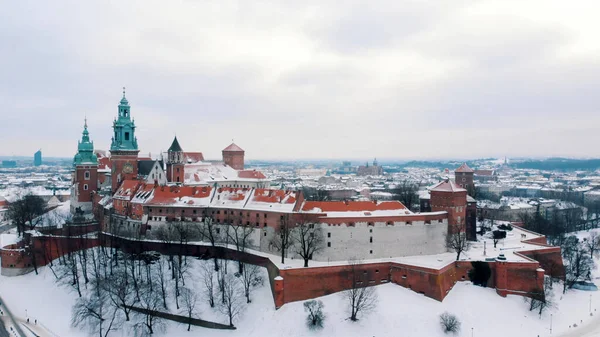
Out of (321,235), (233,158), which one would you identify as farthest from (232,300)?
(233,158)

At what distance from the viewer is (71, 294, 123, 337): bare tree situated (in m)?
44.6

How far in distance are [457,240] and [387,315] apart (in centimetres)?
1421

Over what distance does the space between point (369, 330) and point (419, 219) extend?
16227mm

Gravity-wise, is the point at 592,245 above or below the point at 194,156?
below

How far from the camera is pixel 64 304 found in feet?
162

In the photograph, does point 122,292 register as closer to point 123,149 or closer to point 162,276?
point 162,276

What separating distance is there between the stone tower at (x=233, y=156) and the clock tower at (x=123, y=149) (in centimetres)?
2273

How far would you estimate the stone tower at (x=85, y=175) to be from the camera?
70.7 m

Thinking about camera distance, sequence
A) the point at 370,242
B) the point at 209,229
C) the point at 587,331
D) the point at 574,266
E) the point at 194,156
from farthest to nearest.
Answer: the point at 194,156, the point at 574,266, the point at 209,229, the point at 370,242, the point at 587,331

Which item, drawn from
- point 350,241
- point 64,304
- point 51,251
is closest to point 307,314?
point 350,241

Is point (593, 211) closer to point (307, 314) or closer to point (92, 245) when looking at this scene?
point (307, 314)

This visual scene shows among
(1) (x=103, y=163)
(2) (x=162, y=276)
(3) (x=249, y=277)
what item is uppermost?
(1) (x=103, y=163)

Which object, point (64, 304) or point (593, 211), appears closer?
point (64, 304)

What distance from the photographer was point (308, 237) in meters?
51.0
